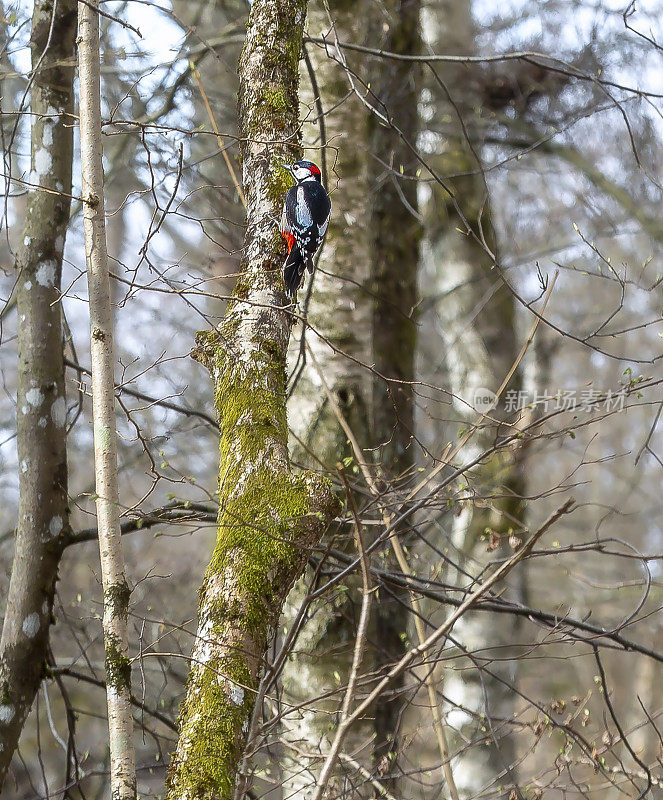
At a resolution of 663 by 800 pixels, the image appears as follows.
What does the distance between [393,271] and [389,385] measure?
75.0 inches

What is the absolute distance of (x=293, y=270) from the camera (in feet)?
8.79

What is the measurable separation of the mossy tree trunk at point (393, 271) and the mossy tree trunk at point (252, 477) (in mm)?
1431

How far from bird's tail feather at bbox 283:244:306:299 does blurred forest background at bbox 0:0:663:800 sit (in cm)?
17

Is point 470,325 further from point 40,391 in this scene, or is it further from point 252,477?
point 252,477

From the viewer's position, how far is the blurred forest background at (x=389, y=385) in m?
2.70

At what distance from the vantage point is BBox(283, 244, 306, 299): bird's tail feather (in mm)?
2619

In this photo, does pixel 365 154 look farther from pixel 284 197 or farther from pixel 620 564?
pixel 620 564

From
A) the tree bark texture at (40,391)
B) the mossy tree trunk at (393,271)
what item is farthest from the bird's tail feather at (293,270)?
the mossy tree trunk at (393,271)

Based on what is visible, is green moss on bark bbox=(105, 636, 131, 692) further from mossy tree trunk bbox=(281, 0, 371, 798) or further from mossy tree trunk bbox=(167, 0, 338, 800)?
mossy tree trunk bbox=(281, 0, 371, 798)

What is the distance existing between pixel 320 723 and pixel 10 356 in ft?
22.2

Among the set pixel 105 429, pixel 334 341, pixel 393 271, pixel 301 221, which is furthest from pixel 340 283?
pixel 105 429

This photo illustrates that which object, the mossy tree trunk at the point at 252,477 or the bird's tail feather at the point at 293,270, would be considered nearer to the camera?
the mossy tree trunk at the point at 252,477

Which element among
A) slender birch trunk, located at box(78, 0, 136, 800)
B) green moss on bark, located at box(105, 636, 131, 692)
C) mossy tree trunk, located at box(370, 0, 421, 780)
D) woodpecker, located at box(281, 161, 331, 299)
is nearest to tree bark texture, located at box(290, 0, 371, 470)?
mossy tree trunk, located at box(370, 0, 421, 780)

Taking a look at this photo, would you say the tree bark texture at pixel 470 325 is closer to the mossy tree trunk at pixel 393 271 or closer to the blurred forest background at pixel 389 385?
the blurred forest background at pixel 389 385
